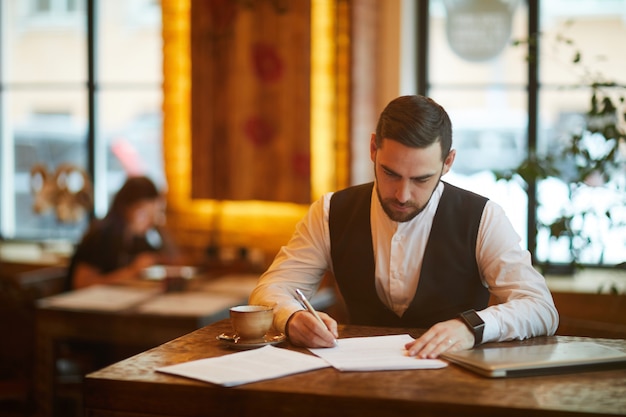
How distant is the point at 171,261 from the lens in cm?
454

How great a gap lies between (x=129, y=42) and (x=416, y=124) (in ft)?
12.3

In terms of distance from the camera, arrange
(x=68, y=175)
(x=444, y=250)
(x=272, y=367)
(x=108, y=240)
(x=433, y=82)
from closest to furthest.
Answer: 1. (x=272, y=367)
2. (x=444, y=250)
3. (x=108, y=240)
4. (x=433, y=82)
5. (x=68, y=175)

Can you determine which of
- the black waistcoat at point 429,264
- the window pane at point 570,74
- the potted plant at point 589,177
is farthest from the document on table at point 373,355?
the window pane at point 570,74

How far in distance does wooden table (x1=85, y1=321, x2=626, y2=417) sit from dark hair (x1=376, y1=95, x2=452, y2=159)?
67 cm

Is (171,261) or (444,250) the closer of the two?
(444,250)

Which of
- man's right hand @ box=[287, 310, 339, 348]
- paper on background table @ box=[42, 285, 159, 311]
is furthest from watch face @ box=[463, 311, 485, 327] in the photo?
paper on background table @ box=[42, 285, 159, 311]

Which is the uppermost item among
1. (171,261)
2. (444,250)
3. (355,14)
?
(355,14)

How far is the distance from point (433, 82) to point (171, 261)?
1.83 metres

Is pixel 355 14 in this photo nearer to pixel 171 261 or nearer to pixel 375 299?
pixel 171 261

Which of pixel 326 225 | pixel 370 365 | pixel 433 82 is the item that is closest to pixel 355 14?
pixel 433 82

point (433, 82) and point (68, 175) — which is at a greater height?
point (433, 82)

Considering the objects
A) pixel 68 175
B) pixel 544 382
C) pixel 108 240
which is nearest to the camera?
pixel 544 382

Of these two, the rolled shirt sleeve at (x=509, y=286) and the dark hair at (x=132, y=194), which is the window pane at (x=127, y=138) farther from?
the rolled shirt sleeve at (x=509, y=286)

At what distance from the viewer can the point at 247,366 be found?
1861 millimetres
